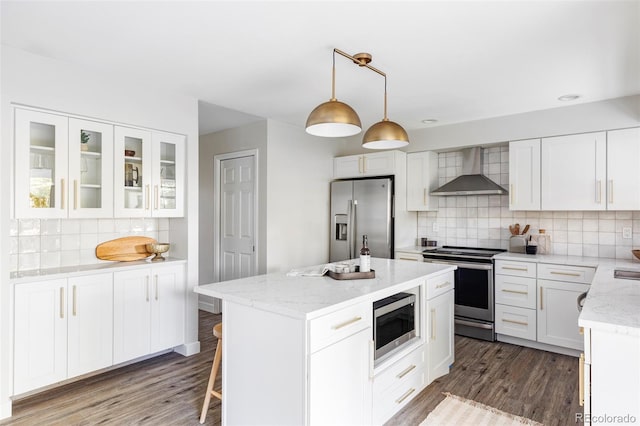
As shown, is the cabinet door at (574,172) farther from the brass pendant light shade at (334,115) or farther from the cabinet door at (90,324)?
the cabinet door at (90,324)

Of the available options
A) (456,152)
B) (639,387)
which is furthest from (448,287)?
(456,152)

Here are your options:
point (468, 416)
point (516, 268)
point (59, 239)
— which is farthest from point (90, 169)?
point (516, 268)

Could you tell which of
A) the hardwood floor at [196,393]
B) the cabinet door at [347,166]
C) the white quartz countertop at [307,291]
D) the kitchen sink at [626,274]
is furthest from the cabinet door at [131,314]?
the kitchen sink at [626,274]

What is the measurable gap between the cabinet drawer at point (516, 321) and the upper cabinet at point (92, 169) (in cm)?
332

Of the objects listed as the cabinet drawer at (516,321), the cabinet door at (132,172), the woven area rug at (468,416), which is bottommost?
the woven area rug at (468,416)

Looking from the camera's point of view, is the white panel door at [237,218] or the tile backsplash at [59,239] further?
the white panel door at [237,218]

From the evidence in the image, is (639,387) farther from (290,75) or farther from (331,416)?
(290,75)

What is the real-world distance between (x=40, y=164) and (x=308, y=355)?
7.60ft

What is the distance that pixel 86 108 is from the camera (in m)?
2.80

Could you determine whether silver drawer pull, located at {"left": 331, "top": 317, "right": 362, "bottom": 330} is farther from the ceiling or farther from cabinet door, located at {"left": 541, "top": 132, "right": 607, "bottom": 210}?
cabinet door, located at {"left": 541, "top": 132, "right": 607, "bottom": 210}

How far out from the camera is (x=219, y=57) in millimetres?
2562

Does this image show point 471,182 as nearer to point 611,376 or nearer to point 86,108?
point 611,376

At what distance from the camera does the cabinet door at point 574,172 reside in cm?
347

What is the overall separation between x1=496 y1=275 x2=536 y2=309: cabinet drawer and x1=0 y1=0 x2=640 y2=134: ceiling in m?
1.72
